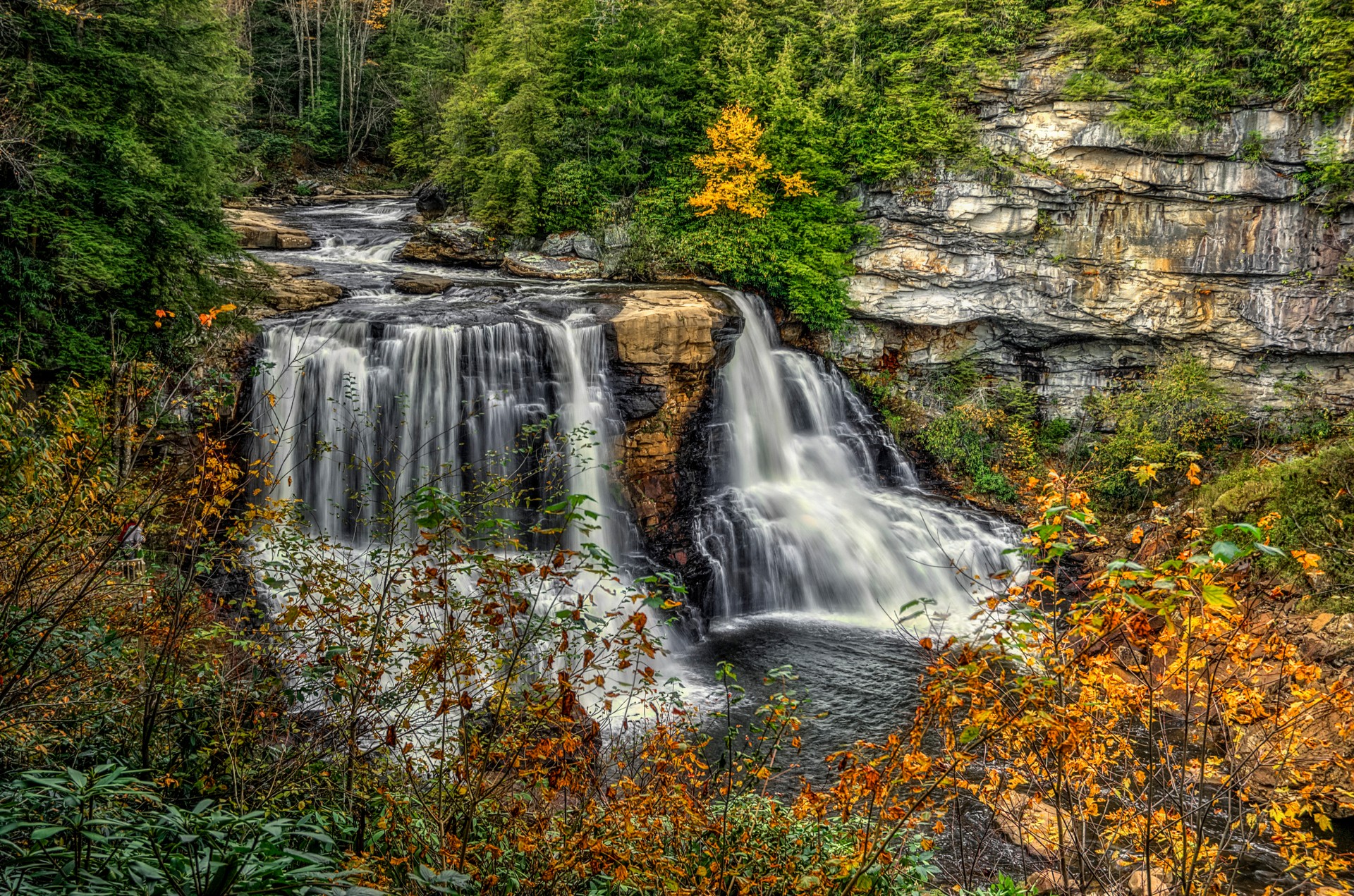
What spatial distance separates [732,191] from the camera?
54.9 ft

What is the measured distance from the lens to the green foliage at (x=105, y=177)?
8805 mm

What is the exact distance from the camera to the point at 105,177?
31.1ft

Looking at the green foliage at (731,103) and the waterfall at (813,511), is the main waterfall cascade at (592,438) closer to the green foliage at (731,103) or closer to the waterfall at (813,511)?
the waterfall at (813,511)

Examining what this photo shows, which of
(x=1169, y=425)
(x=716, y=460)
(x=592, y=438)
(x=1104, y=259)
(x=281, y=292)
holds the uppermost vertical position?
(x=1104, y=259)

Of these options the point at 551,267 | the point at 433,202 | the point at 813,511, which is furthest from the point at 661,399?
the point at 433,202

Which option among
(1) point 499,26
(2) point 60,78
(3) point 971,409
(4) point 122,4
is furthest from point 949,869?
(1) point 499,26

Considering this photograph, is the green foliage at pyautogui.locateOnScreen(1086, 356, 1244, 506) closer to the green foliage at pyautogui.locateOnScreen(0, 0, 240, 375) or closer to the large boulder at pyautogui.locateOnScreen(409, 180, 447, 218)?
the green foliage at pyautogui.locateOnScreen(0, 0, 240, 375)

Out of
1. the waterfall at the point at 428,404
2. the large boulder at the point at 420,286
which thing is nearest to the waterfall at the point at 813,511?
the waterfall at the point at 428,404

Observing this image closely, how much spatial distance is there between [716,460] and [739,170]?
23.2ft

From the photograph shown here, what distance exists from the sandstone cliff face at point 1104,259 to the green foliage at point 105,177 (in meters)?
12.5

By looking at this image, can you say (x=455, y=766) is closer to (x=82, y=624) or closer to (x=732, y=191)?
(x=82, y=624)

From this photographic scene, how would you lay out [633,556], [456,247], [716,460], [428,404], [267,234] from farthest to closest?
[267,234]
[456,247]
[716,460]
[633,556]
[428,404]

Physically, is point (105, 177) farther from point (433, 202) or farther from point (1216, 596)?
point (433, 202)

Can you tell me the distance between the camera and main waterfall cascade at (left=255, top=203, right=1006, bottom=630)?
1190 centimetres
